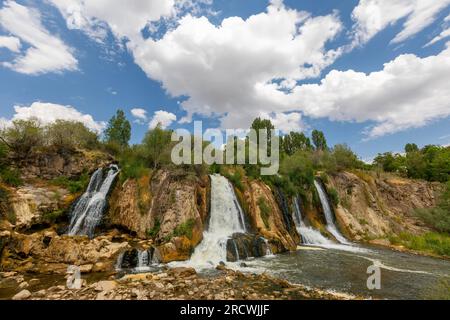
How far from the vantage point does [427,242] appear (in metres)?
24.2

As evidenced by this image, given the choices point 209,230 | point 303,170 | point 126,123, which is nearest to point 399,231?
point 303,170

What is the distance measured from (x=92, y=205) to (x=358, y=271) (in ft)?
58.6

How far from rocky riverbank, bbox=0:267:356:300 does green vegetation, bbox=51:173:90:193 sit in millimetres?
7784

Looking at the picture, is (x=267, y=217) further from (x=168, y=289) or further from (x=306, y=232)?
(x=168, y=289)

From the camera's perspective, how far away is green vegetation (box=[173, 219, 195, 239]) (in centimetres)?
1602

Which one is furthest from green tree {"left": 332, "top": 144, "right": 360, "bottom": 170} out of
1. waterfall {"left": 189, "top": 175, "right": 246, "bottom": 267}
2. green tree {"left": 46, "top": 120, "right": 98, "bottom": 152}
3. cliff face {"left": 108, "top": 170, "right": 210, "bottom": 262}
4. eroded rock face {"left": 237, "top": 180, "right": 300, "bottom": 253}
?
green tree {"left": 46, "top": 120, "right": 98, "bottom": 152}

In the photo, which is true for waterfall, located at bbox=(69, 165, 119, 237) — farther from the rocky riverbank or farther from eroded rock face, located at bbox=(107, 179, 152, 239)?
the rocky riverbank

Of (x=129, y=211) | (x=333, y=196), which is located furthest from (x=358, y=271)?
(x=333, y=196)

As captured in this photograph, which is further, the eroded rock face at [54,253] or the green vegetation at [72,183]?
the green vegetation at [72,183]

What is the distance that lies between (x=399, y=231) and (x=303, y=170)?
13.2m

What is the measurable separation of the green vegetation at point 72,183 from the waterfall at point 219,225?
33.5 feet

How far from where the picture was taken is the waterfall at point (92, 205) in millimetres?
15992

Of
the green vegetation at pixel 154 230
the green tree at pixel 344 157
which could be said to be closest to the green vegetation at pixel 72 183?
the green vegetation at pixel 154 230

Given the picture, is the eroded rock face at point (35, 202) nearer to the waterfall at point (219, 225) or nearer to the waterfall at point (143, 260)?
the waterfall at point (143, 260)
